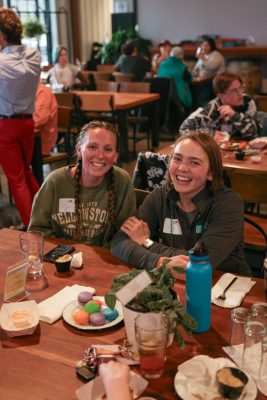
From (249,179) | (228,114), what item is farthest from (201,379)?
(228,114)

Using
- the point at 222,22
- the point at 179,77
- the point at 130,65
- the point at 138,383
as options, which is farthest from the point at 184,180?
the point at 222,22

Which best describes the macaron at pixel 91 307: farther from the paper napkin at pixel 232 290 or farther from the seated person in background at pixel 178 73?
the seated person in background at pixel 178 73

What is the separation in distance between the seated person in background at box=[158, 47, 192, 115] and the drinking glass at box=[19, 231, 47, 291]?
5.96 m

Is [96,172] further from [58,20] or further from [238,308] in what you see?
[58,20]

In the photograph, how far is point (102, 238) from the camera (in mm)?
2109

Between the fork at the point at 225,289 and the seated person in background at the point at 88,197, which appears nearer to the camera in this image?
the fork at the point at 225,289

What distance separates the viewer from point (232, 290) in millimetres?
1499

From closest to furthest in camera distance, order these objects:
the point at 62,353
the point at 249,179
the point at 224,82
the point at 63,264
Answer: the point at 62,353, the point at 63,264, the point at 249,179, the point at 224,82

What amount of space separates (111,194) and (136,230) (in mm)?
292

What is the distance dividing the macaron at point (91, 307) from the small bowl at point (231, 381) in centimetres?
43

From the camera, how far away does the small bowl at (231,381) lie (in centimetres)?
101

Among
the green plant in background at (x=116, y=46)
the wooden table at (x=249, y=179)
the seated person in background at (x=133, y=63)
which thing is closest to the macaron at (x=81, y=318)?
the wooden table at (x=249, y=179)

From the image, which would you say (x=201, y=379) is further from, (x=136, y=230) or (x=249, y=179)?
(x=249, y=179)

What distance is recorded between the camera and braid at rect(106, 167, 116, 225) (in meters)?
2.05
